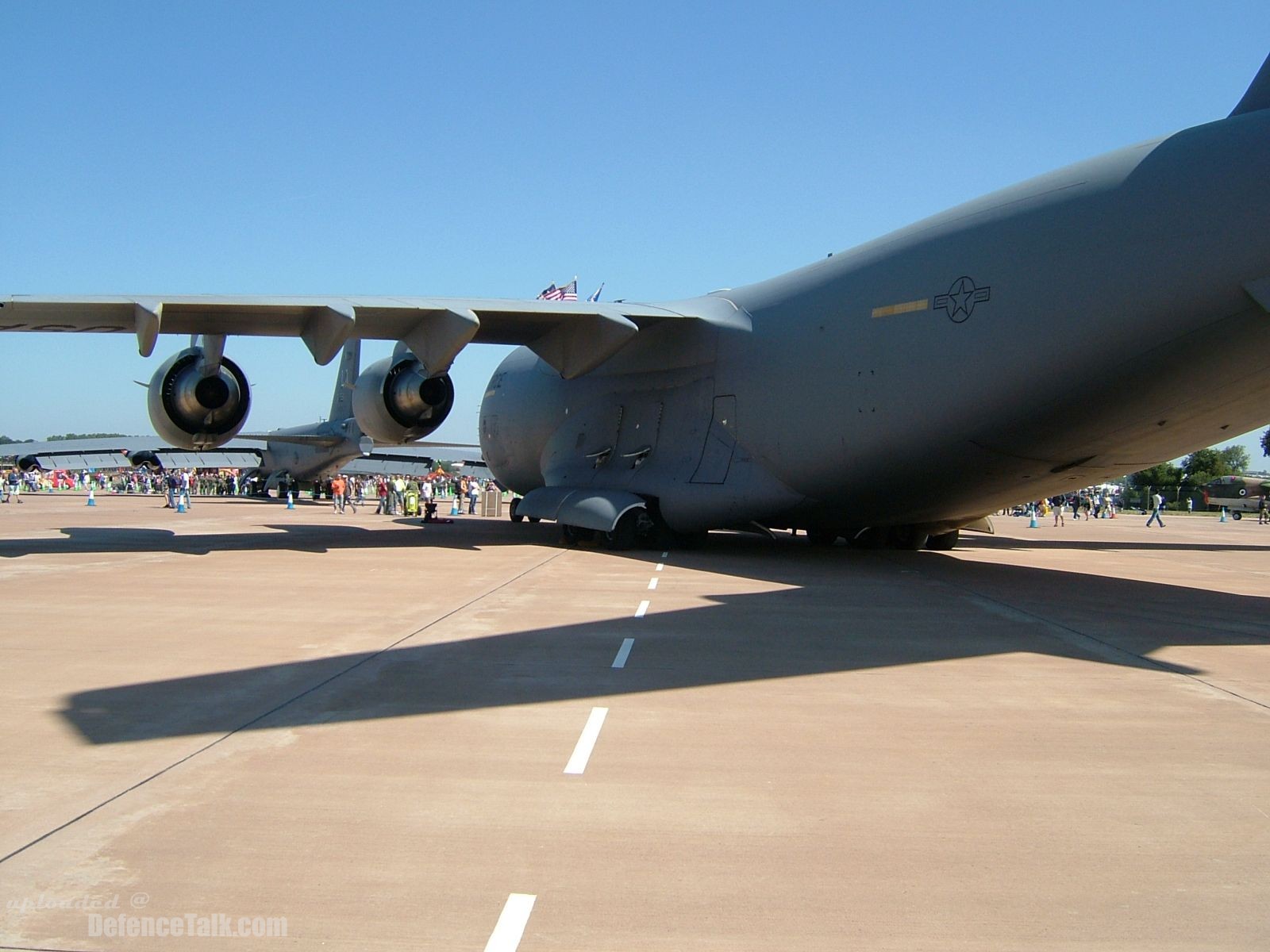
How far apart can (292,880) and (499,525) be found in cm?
2254

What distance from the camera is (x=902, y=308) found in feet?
40.6

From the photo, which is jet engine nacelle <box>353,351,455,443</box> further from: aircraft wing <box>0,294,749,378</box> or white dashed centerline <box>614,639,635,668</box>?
white dashed centerline <box>614,639,635,668</box>

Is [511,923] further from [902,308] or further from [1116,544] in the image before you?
[1116,544]

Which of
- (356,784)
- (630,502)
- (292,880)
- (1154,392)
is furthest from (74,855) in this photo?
(630,502)

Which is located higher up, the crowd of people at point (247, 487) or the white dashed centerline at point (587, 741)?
the white dashed centerline at point (587, 741)

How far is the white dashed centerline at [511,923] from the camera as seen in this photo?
2889 mm

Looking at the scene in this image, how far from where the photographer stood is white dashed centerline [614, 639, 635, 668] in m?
6.96

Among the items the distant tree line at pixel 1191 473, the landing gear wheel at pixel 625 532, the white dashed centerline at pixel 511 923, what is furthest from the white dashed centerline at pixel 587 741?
the distant tree line at pixel 1191 473

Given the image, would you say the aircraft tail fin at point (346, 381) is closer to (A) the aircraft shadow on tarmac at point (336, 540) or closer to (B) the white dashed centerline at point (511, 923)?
(A) the aircraft shadow on tarmac at point (336, 540)

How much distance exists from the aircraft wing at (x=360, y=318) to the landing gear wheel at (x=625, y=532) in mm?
2483

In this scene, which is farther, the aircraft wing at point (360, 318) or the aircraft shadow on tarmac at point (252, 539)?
the aircraft shadow on tarmac at point (252, 539)

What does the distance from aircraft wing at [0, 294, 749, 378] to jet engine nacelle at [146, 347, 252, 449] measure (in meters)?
1.14

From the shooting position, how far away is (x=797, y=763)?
4734mm

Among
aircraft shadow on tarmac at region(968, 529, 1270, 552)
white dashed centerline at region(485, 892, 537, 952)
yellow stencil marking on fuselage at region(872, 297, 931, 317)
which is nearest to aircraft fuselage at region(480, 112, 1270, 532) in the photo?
yellow stencil marking on fuselage at region(872, 297, 931, 317)
